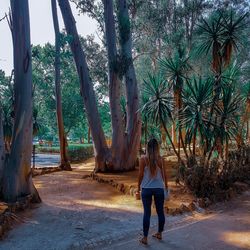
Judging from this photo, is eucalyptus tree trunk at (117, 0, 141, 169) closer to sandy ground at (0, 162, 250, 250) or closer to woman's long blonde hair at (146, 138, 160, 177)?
sandy ground at (0, 162, 250, 250)

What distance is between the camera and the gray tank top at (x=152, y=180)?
441 centimetres

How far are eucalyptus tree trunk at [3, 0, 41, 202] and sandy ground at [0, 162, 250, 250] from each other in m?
0.58

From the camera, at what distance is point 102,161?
11430 millimetres

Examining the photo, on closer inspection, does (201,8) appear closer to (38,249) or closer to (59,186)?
(59,186)

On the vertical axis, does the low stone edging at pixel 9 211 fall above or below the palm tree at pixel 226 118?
below

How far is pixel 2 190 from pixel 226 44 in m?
8.13

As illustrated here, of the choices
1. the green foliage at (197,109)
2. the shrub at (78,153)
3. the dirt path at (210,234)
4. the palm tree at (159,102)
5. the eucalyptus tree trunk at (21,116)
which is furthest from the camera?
the shrub at (78,153)

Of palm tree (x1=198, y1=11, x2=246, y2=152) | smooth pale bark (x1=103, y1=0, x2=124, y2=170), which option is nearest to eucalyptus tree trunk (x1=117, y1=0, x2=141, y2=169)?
smooth pale bark (x1=103, y1=0, x2=124, y2=170)

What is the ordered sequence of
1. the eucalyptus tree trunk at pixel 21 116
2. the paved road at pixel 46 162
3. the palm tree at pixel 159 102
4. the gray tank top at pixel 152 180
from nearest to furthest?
the gray tank top at pixel 152 180 < the eucalyptus tree trunk at pixel 21 116 < the palm tree at pixel 159 102 < the paved road at pixel 46 162

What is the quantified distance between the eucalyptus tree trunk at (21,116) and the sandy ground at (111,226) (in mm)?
581

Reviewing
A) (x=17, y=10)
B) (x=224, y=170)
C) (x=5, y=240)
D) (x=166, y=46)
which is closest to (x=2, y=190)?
(x=5, y=240)

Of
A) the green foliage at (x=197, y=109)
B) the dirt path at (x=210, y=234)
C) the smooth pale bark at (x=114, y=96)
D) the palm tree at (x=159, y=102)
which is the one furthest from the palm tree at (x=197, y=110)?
the smooth pale bark at (x=114, y=96)

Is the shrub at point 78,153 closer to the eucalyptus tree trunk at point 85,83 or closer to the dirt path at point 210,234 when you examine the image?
the eucalyptus tree trunk at point 85,83

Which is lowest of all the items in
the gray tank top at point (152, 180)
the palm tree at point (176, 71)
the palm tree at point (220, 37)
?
the gray tank top at point (152, 180)
